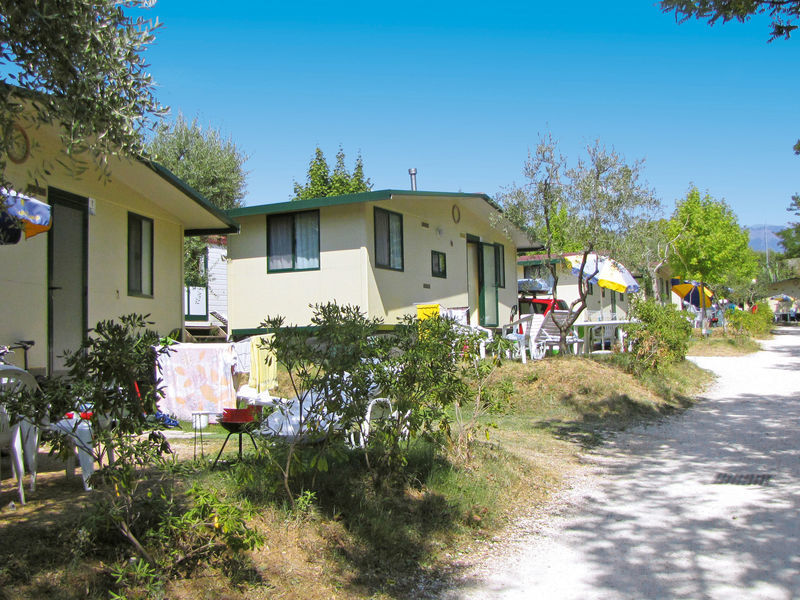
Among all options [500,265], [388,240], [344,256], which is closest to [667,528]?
[344,256]

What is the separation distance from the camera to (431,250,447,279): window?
17031 millimetres

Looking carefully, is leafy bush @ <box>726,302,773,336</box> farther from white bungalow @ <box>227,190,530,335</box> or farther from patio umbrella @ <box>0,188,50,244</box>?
patio umbrella @ <box>0,188,50,244</box>

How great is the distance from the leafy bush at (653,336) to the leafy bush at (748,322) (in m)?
13.3

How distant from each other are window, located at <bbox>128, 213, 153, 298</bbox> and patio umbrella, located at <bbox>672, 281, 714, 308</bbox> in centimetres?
2568

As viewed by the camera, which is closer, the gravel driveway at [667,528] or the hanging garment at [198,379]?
the gravel driveway at [667,528]

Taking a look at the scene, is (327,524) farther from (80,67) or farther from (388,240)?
(388,240)

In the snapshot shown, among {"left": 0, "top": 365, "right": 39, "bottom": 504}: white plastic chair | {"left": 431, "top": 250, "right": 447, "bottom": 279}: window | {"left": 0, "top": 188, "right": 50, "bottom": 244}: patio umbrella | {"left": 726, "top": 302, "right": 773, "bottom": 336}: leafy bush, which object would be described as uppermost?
{"left": 431, "top": 250, "right": 447, "bottom": 279}: window

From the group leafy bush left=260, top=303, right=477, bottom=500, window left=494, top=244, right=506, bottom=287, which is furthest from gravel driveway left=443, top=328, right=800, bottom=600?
window left=494, top=244, right=506, bottom=287

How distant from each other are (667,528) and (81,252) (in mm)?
8422

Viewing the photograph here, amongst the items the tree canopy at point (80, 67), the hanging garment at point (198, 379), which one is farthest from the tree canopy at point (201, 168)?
the tree canopy at point (80, 67)

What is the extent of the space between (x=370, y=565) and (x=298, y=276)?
10.9 m

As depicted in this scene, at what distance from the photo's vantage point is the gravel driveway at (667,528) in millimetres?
4266

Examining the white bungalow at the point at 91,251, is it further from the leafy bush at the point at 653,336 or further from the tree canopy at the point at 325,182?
the tree canopy at the point at 325,182

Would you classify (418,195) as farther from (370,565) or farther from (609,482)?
(370,565)
